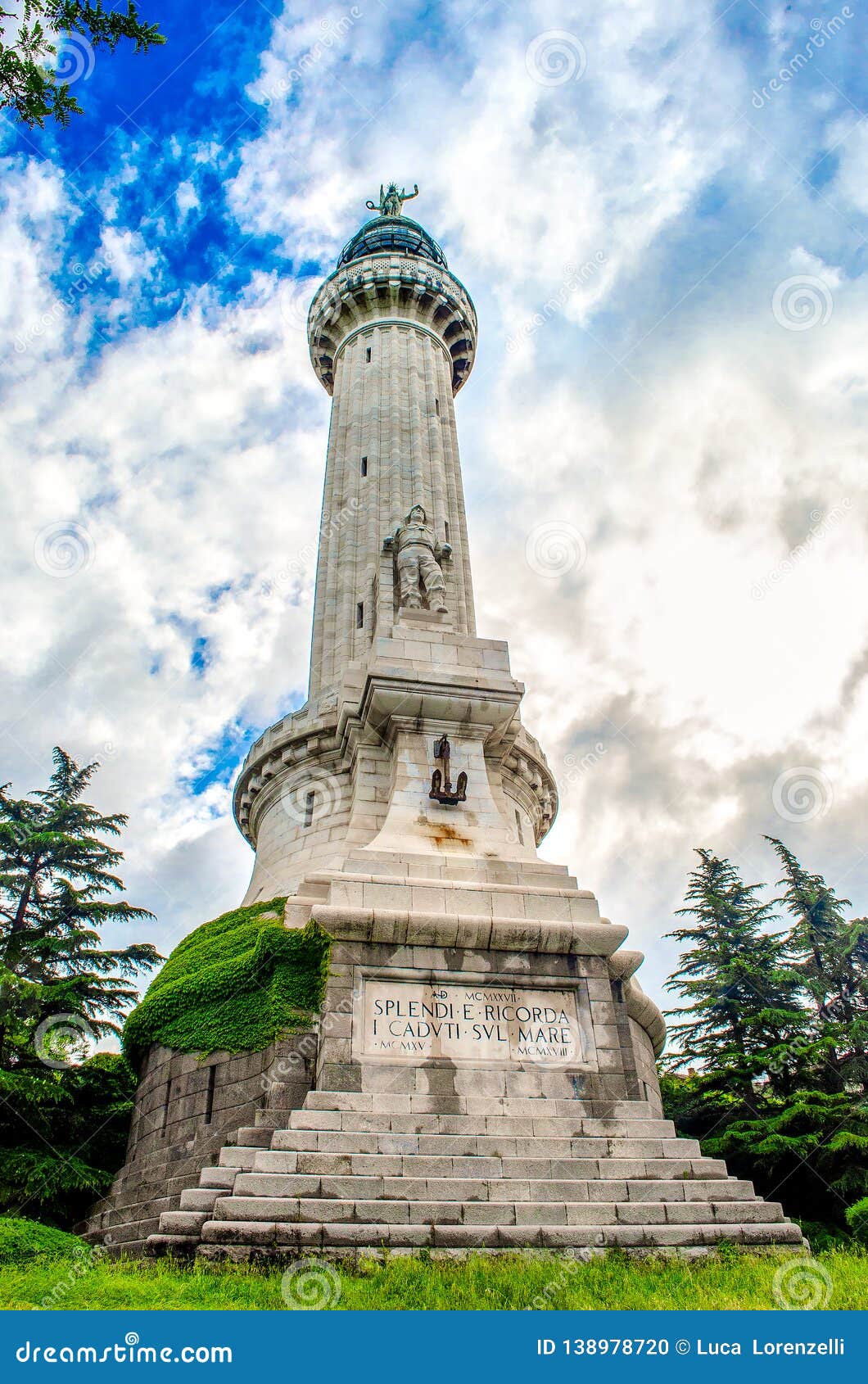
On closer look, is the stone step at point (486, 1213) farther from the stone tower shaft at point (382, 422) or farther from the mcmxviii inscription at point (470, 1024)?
the stone tower shaft at point (382, 422)

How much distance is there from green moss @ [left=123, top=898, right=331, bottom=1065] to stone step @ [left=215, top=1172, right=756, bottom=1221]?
283cm

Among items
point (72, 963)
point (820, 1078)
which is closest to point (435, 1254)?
point (72, 963)

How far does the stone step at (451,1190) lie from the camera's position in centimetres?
807

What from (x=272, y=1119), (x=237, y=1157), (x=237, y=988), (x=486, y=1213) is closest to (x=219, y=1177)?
(x=237, y=1157)

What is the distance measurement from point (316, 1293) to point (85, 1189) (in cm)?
999

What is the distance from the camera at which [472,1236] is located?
796 cm

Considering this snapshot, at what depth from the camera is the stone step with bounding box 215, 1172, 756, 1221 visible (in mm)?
8070

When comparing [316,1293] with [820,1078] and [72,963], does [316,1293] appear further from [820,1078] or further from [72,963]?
[820,1078]

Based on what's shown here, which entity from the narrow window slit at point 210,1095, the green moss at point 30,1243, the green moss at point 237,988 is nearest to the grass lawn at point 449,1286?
the green moss at point 30,1243

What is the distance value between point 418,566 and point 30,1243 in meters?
12.6

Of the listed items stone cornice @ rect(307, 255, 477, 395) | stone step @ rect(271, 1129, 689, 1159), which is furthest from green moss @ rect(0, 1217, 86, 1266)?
stone cornice @ rect(307, 255, 477, 395)

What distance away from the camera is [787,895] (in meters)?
24.7

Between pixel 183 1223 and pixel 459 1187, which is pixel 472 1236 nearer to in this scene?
pixel 459 1187

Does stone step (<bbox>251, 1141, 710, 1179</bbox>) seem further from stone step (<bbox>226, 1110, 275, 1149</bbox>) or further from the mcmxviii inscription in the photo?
the mcmxviii inscription
